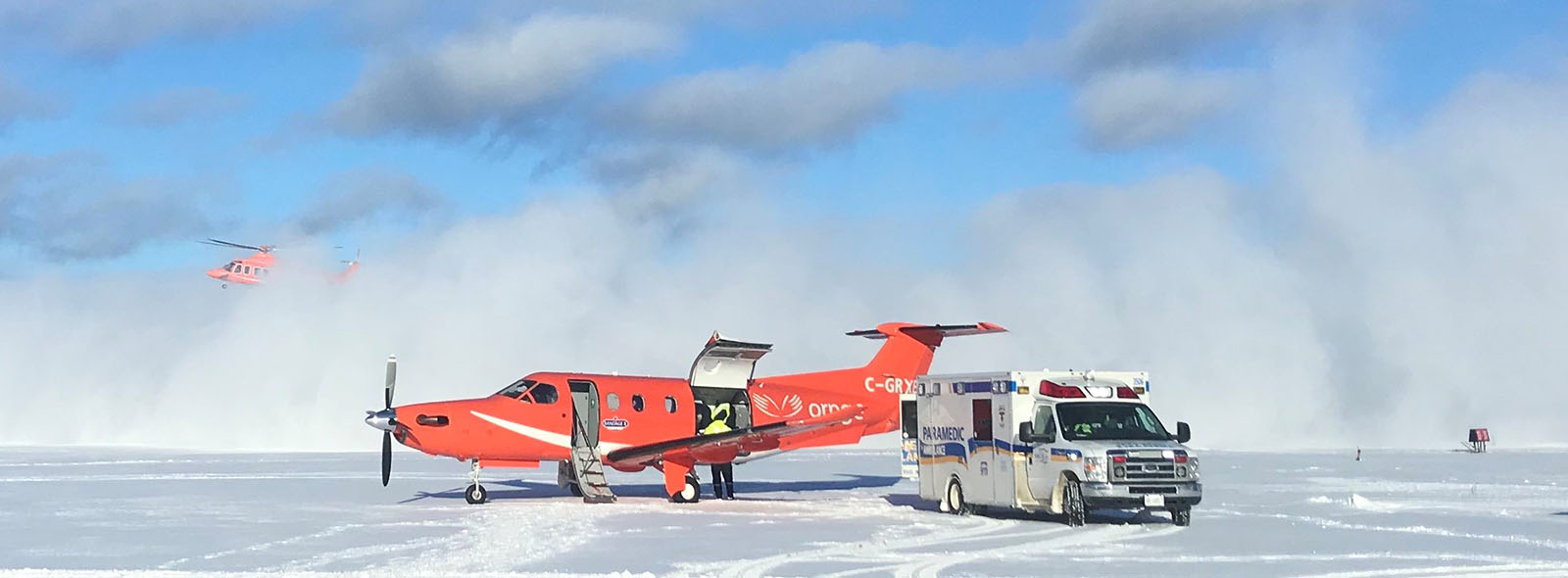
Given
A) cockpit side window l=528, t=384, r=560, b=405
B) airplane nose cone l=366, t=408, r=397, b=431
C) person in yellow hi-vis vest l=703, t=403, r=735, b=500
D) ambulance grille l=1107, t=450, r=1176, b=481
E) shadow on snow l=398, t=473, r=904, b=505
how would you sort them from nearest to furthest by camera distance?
ambulance grille l=1107, t=450, r=1176, b=481 < airplane nose cone l=366, t=408, r=397, b=431 < cockpit side window l=528, t=384, r=560, b=405 < person in yellow hi-vis vest l=703, t=403, r=735, b=500 < shadow on snow l=398, t=473, r=904, b=505

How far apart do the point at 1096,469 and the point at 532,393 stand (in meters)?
11.2

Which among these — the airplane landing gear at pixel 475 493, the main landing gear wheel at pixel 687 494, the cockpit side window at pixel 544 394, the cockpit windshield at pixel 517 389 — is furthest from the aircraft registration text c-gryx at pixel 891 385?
the airplane landing gear at pixel 475 493

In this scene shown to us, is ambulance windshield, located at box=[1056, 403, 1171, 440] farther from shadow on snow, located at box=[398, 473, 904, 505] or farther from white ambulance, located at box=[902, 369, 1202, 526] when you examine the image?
shadow on snow, located at box=[398, 473, 904, 505]

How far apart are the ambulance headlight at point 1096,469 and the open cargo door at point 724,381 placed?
931cm

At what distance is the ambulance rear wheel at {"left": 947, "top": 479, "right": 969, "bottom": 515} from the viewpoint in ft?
77.6

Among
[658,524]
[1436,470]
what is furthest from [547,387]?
[1436,470]

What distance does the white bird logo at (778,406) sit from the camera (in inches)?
1141

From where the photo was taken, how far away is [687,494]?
1067 inches

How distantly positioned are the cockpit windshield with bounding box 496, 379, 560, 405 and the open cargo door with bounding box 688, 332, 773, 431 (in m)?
3.05

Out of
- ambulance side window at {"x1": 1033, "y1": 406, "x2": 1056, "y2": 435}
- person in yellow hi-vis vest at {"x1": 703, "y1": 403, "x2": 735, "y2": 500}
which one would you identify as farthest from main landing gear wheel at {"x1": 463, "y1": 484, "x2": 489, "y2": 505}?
ambulance side window at {"x1": 1033, "y1": 406, "x2": 1056, "y2": 435}

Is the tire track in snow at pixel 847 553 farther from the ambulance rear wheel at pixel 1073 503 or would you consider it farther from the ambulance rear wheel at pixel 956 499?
the ambulance rear wheel at pixel 956 499

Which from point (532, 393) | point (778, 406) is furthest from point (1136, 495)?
point (532, 393)

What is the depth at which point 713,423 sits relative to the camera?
2873 cm

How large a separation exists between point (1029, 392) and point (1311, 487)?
12921 mm
